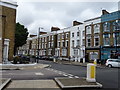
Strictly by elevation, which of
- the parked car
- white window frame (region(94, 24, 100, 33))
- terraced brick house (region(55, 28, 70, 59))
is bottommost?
the parked car

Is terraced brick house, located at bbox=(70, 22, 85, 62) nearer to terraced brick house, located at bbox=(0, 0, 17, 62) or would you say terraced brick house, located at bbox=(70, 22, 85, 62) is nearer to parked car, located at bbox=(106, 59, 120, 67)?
parked car, located at bbox=(106, 59, 120, 67)

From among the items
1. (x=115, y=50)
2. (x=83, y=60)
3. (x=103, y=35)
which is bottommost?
(x=83, y=60)

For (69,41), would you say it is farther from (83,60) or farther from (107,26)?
(107,26)

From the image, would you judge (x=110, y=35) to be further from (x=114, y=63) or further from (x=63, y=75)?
(x=63, y=75)

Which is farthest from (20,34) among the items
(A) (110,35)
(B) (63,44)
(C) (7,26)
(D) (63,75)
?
(D) (63,75)

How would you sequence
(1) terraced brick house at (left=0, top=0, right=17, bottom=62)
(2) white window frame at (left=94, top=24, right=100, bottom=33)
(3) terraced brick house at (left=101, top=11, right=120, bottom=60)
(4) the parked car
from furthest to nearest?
(2) white window frame at (left=94, top=24, right=100, bottom=33)
(3) terraced brick house at (left=101, top=11, right=120, bottom=60)
(4) the parked car
(1) terraced brick house at (left=0, top=0, right=17, bottom=62)

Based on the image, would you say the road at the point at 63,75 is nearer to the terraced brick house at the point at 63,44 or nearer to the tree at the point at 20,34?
the tree at the point at 20,34

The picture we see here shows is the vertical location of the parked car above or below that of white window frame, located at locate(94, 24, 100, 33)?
below

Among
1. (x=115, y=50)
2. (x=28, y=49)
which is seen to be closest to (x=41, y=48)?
(x=28, y=49)

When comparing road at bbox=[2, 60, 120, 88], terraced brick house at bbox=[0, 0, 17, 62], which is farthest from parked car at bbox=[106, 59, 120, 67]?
terraced brick house at bbox=[0, 0, 17, 62]

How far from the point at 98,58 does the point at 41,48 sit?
3099 centimetres

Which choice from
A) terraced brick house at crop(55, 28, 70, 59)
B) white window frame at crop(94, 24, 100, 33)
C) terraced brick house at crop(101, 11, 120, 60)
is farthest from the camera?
terraced brick house at crop(55, 28, 70, 59)

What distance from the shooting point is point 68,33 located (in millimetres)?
47562

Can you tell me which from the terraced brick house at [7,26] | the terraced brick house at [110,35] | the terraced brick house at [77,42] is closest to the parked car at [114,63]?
the terraced brick house at [110,35]
